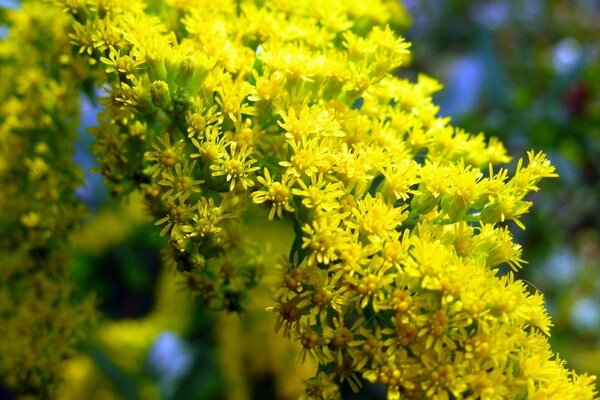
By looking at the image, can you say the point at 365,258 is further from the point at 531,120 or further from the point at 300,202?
the point at 531,120

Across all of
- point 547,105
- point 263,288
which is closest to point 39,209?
point 263,288

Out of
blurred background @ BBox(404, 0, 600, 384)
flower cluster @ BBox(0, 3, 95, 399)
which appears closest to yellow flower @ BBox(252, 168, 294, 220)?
flower cluster @ BBox(0, 3, 95, 399)

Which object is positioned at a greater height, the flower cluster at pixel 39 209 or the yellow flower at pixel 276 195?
the yellow flower at pixel 276 195

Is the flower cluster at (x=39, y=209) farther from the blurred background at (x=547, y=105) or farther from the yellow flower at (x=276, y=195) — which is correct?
the blurred background at (x=547, y=105)

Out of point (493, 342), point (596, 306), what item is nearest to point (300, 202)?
point (493, 342)

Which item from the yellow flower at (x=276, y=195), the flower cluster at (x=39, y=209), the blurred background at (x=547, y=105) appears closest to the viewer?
the yellow flower at (x=276, y=195)

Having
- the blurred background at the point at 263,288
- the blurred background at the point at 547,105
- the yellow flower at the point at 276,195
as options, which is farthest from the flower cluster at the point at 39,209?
the blurred background at the point at 547,105

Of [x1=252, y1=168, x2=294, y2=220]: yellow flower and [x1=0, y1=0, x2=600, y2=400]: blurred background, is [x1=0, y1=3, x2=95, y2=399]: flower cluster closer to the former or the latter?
[x1=0, y1=0, x2=600, y2=400]: blurred background
